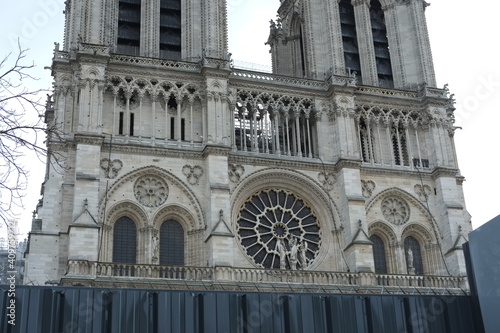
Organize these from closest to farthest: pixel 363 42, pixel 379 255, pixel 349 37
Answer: pixel 379 255
pixel 363 42
pixel 349 37

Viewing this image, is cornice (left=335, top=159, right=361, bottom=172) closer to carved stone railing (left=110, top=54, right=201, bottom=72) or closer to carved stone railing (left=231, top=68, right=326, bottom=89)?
carved stone railing (left=231, top=68, right=326, bottom=89)

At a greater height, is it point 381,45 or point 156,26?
point 381,45

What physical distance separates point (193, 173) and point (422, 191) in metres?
13.2

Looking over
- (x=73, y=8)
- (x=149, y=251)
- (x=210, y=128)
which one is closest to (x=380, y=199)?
(x=210, y=128)

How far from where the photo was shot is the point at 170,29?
4056 centimetres

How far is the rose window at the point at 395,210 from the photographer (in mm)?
38625

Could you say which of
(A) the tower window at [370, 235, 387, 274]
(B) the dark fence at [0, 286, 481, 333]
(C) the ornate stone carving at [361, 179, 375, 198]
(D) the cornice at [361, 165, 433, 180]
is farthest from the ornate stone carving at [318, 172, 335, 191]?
(B) the dark fence at [0, 286, 481, 333]

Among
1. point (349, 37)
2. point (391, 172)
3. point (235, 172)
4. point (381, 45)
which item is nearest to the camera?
point (235, 172)

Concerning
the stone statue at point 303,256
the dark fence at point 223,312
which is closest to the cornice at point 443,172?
the stone statue at point 303,256

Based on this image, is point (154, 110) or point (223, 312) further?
point (154, 110)

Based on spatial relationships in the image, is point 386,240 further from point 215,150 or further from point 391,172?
point 215,150

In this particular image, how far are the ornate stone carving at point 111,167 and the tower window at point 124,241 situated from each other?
220 cm

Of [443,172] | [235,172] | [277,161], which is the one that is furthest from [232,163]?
[443,172]

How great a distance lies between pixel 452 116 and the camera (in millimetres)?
45625
